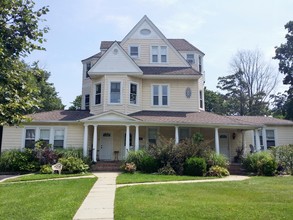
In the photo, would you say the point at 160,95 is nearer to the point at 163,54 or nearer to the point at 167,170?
the point at 163,54

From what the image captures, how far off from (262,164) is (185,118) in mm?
5958

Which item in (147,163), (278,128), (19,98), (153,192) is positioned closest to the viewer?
(19,98)

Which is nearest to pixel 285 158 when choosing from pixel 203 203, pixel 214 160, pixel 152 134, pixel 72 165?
pixel 214 160

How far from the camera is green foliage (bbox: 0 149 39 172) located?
17438mm

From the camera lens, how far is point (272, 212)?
692 centimetres

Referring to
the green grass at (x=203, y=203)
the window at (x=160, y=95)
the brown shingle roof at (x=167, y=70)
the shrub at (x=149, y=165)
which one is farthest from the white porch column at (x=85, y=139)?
the green grass at (x=203, y=203)

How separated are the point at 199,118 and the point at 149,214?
14.8 metres

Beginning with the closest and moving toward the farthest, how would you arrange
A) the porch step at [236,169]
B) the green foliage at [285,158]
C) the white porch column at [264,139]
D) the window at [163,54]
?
the green foliage at [285,158]
the porch step at [236,169]
the white porch column at [264,139]
the window at [163,54]

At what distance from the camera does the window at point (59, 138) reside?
67.9ft

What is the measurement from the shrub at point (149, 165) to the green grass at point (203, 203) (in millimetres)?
6056

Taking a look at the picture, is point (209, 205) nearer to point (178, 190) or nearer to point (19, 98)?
point (178, 190)

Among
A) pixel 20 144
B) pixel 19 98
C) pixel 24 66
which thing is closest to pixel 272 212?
pixel 19 98

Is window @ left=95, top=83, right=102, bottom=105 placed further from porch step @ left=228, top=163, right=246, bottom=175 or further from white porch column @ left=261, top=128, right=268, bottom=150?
white porch column @ left=261, top=128, right=268, bottom=150

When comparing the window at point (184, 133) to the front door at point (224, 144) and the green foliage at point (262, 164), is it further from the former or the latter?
the green foliage at point (262, 164)
